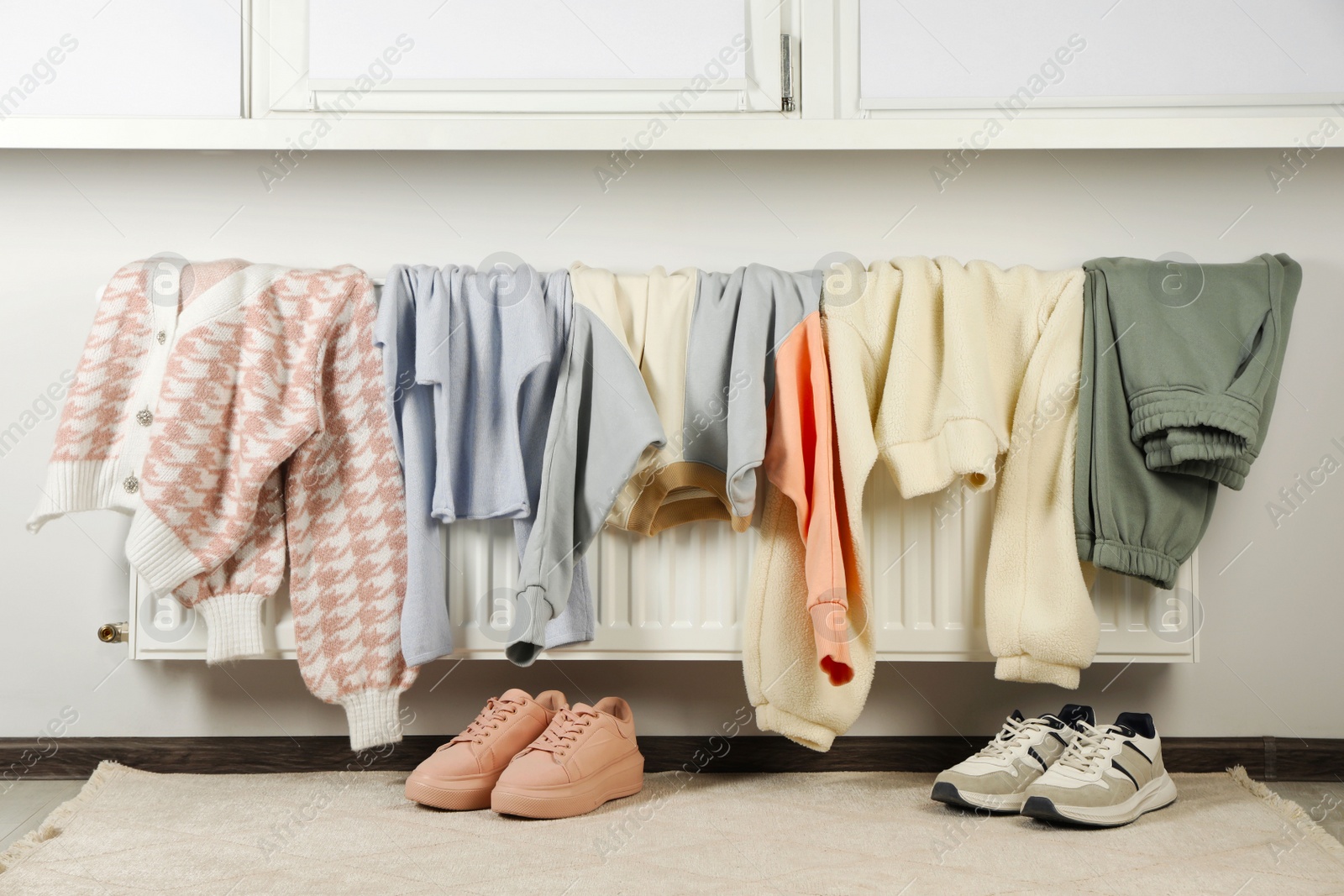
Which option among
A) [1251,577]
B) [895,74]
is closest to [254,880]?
[895,74]

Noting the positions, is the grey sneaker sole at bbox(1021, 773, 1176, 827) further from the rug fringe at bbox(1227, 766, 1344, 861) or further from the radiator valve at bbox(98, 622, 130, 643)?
the radiator valve at bbox(98, 622, 130, 643)

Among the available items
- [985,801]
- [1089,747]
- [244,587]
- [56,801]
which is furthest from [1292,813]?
[56,801]

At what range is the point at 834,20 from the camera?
1146 mm

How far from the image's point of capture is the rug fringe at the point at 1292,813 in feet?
3.03

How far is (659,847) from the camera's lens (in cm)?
92

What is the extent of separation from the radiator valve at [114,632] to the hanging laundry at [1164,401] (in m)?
1.28

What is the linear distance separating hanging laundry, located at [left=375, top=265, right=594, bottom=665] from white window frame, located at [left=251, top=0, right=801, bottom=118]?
0.22 meters

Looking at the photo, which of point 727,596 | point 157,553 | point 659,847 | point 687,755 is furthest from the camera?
point 687,755

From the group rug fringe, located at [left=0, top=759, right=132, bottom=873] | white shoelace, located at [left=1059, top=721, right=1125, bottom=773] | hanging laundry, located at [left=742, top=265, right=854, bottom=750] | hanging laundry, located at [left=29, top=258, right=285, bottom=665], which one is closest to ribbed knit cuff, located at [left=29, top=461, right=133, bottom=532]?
hanging laundry, located at [left=29, top=258, right=285, bottom=665]

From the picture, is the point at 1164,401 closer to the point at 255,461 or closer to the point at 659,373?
the point at 659,373

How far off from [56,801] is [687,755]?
84 cm

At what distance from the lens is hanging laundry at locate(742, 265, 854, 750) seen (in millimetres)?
1034

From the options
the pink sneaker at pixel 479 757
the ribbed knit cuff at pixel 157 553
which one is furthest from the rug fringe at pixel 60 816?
the pink sneaker at pixel 479 757

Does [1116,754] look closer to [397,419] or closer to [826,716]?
[826,716]
